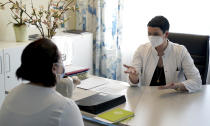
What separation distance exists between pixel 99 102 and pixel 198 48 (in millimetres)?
1244

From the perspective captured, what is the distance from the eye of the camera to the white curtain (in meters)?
3.46

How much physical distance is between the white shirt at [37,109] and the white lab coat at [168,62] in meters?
1.27

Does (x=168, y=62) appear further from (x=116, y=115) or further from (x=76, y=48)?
(x=76, y=48)

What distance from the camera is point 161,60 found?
2.54m

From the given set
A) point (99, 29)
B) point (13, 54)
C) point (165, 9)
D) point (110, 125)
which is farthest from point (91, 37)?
point (110, 125)

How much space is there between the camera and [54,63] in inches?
49.3

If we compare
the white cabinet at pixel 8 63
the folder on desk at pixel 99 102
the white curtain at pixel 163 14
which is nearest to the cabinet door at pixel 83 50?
the white curtain at pixel 163 14

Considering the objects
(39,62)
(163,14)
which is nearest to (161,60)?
(163,14)

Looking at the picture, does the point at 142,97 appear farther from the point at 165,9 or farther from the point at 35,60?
the point at 165,9

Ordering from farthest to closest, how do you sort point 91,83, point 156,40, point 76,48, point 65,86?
point 76,48 → point 156,40 → point 91,83 → point 65,86

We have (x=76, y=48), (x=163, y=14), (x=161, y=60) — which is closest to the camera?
(x=161, y=60)

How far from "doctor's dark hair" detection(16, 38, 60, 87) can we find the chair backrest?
165 cm

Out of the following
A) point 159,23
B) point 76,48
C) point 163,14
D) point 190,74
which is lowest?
point 190,74

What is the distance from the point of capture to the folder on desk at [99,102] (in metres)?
1.71
